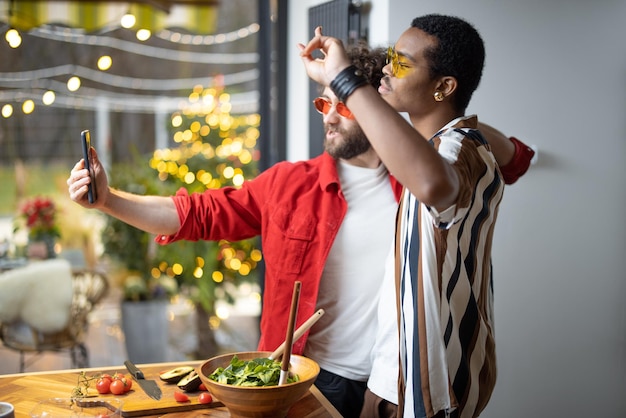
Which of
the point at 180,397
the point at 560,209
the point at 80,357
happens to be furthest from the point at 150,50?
the point at 180,397

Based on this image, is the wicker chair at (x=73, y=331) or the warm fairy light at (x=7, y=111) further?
the wicker chair at (x=73, y=331)

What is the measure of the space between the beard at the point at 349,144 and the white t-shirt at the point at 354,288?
0.48 ft

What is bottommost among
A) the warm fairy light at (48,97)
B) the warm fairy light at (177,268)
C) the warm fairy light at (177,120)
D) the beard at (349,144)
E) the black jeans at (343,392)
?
the warm fairy light at (177,268)

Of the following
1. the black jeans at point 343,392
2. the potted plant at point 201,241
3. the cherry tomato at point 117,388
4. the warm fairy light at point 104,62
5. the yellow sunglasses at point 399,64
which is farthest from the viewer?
the potted plant at point 201,241

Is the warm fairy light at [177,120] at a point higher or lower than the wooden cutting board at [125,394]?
higher

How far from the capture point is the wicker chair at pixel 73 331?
3.76 meters

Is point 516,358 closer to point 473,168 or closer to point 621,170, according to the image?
point 621,170

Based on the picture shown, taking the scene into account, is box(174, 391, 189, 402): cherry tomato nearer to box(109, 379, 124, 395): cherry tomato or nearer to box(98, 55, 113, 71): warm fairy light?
box(109, 379, 124, 395): cherry tomato

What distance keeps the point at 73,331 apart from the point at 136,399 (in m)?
2.54

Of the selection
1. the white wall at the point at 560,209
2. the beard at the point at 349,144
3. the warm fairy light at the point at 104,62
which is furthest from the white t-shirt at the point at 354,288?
the warm fairy light at the point at 104,62

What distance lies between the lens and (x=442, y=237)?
1432 mm

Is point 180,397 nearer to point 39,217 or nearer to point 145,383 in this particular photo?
point 145,383

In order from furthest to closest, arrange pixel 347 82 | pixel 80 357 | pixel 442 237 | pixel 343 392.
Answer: pixel 80 357 → pixel 343 392 → pixel 442 237 → pixel 347 82

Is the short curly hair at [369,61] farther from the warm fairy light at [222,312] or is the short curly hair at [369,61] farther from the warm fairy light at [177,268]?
the warm fairy light at [222,312]
